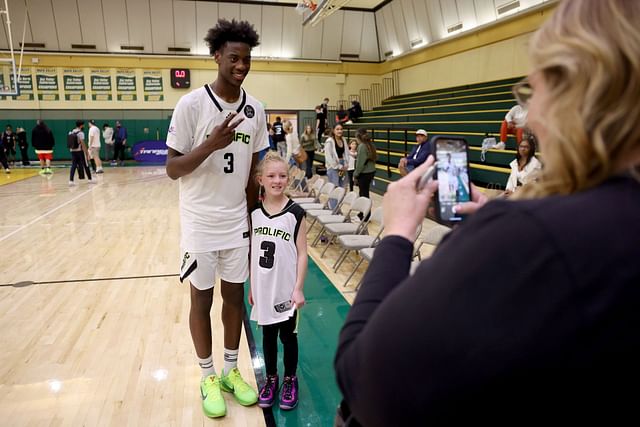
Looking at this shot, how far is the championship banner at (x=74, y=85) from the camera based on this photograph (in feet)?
60.3

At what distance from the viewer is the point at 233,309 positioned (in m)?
2.68

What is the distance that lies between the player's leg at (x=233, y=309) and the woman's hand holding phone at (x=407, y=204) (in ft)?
5.93

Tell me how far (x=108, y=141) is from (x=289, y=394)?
17390mm

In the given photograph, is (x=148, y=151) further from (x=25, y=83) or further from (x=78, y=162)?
(x=78, y=162)

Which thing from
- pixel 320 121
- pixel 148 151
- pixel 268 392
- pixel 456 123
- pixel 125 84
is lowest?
pixel 148 151

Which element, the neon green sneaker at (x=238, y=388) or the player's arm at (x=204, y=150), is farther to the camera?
the neon green sneaker at (x=238, y=388)

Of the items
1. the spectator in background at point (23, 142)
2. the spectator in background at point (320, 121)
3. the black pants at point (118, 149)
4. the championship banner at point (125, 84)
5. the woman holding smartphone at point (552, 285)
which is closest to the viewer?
the woman holding smartphone at point (552, 285)

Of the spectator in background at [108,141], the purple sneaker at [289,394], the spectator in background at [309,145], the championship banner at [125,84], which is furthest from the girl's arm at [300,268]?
the championship banner at [125,84]

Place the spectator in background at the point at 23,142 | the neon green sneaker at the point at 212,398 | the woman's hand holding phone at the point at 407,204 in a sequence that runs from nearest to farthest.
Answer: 1. the woman's hand holding phone at the point at 407,204
2. the neon green sneaker at the point at 212,398
3. the spectator in background at the point at 23,142

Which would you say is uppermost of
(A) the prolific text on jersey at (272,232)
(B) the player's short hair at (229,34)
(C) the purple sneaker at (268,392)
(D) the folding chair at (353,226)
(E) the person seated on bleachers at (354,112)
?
(B) the player's short hair at (229,34)

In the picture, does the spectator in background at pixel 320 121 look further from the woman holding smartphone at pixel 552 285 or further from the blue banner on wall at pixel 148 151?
the woman holding smartphone at pixel 552 285

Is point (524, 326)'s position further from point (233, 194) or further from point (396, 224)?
point (233, 194)

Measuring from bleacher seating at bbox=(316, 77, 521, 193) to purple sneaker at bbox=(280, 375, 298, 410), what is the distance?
5956mm

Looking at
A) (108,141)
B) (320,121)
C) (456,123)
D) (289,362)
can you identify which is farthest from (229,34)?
(108,141)
